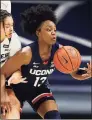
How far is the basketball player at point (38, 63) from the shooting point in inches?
60.5

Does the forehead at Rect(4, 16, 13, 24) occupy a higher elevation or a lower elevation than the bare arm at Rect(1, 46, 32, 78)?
higher

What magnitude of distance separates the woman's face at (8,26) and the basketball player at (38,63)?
0.20ft

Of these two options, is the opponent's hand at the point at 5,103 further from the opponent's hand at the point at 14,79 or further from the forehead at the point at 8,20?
the forehead at the point at 8,20

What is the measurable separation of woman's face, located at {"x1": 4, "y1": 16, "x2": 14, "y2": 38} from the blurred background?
0.33 m

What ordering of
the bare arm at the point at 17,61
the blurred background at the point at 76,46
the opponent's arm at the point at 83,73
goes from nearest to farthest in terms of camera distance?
the bare arm at the point at 17,61, the opponent's arm at the point at 83,73, the blurred background at the point at 76,46

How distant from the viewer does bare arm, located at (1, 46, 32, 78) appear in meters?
1.52

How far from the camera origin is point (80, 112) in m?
1.91

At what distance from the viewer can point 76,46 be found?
1948 mm

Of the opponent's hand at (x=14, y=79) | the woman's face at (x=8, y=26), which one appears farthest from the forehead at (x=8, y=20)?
the opponent's hand at (x=14, y=79)

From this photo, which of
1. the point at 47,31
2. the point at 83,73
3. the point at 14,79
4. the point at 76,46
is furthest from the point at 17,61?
the point at 76,46

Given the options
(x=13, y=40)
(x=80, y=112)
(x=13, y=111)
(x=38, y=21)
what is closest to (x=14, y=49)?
(x=13, y=40)

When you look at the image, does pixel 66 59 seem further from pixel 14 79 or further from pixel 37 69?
pixel 14 79

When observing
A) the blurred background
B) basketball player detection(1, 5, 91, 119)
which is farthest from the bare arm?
the blurred background

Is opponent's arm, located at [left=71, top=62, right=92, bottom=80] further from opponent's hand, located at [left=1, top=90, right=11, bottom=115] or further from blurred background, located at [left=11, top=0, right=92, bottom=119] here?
opponent's hand, located at [left=1, top=90, right=11, bottom=115]
